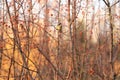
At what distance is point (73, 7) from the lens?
12.0 ft

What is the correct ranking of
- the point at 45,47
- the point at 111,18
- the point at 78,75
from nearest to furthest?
the point at 111,18 → the point at 78,75 → the point at 45,47

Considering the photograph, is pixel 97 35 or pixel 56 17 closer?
pixel 56 17

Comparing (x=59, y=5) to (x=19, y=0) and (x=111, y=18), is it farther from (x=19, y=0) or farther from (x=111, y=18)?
(x=111, y=18)

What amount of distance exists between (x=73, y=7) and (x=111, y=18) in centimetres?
121

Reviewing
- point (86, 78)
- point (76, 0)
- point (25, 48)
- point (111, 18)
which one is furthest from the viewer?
point (86, 78)

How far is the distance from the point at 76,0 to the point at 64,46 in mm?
1239

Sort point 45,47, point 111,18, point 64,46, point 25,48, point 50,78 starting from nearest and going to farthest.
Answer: point 111,18 → point 25,48 → point 64,46 → point 45,47 → point 50,78

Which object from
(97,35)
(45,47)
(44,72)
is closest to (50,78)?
(44,72)

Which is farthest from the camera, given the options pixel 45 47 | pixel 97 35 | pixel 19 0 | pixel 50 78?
pixel 97 35

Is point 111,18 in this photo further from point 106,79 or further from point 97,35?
point 97,35

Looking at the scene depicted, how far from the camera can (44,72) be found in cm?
647

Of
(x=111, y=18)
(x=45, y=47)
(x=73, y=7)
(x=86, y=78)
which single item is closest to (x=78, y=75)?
(x=73, y=7)

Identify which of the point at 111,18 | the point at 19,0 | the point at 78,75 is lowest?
the point at 78,75

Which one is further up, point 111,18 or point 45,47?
point 111,18
